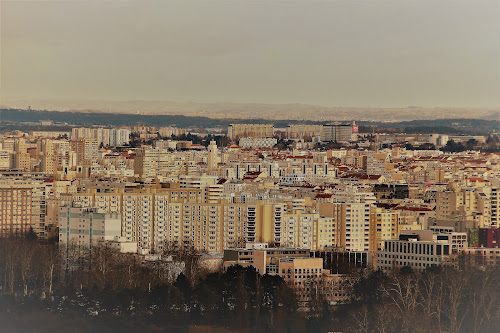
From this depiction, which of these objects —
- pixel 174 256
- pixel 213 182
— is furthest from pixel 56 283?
pixel 213 182

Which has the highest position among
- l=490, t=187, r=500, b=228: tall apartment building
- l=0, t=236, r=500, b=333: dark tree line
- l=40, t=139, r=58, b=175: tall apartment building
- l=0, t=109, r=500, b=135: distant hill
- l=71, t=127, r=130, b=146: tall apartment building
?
l=0, t=109, r=500, b=135: distant hill

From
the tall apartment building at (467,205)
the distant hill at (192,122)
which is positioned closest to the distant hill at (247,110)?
the distant hill at (192,122)

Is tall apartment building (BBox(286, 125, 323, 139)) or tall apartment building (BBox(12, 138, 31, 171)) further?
tall apartment building (BBox(286, 125, 323, 139))

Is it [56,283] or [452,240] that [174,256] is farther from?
[452,240]

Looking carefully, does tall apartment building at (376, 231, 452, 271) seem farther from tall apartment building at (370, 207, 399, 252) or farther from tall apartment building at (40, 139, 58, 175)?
tall apartment building at (40, 139, 58, 175)

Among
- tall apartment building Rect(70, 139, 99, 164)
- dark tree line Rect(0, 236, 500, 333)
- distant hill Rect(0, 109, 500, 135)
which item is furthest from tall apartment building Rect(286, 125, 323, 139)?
dark tree line Rect(0, 236, 500, 333)

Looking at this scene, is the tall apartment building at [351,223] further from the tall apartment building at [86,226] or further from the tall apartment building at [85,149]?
the tall apartment building at [85,149]

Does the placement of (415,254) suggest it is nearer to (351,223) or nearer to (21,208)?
(351,223)

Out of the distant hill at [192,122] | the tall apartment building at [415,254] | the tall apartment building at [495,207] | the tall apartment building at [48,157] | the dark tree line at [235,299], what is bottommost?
the dark tree line at [235,299]

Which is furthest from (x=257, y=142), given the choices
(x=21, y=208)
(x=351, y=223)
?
(x=351, y=223)
